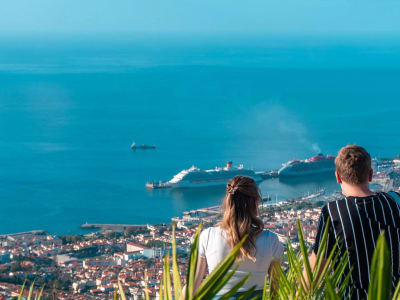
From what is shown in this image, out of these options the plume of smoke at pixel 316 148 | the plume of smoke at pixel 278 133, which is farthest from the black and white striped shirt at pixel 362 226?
the plume of smoke at pixel 316 148

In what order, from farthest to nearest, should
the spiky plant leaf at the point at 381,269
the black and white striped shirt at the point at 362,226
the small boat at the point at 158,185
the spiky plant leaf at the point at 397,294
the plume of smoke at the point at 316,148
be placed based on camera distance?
the plume of smoke at the point at 316,148 → the small boat at the point at 158,185 → the black and white striped shirt at the point at 362,226 → the spiky plant leaf at the point at 397,294 → the spiky plant leaf at the point at 381,269

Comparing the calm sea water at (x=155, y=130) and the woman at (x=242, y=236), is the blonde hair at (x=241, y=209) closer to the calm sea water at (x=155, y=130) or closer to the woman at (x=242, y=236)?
the woman at (x=242, y=236)

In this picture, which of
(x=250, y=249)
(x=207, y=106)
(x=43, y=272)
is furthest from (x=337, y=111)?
(x=250, y=249)

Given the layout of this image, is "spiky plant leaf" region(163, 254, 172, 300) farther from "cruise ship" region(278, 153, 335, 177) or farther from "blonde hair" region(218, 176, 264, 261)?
"cruise ship" region(278, 153, 335, 177)

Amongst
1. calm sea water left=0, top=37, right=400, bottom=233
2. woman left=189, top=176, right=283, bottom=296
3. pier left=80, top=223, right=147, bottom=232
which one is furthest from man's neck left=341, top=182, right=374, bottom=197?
calm sea water left=0, top=37, right=400, bottom=233

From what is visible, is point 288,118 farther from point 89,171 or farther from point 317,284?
point 317,284

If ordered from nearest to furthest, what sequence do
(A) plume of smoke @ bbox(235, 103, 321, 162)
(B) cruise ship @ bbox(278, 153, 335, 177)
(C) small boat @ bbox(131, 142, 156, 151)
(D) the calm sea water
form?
(D) the calm sea water < (B) cruise ship @ bbox(278, 153, 335, 177) < (A) plume of smoke @ bbox(235, 103, 321, 162) < (C) small boat @ bbox(131, 142, 156, 151)

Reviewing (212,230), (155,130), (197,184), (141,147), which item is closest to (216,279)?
(212,230)

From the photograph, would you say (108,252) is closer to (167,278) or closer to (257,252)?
(257,252)
